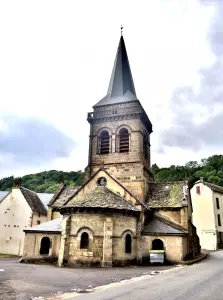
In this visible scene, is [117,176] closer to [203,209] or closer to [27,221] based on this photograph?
[27,221]

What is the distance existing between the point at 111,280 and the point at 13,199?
25.6 m

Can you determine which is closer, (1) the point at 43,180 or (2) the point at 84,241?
(2) the point at 84,241

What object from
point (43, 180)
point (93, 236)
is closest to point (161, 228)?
point (93, 236)

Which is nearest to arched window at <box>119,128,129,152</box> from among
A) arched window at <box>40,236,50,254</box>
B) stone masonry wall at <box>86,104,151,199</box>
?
stone masonry wall at <box>86,104,151,199</box>

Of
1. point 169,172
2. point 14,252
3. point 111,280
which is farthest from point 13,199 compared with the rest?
point 169,172

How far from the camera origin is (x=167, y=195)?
82.7ft

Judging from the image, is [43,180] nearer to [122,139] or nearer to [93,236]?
[122,139]

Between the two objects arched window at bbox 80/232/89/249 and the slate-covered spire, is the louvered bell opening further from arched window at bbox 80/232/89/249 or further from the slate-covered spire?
arched window at bbox 80/232/89/249

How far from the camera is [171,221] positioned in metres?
22.9

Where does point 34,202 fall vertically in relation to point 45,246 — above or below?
above

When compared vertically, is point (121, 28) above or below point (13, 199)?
above

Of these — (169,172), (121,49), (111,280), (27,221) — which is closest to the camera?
(111,280)

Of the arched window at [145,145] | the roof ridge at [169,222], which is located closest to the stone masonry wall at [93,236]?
the roof ridge at [169,222]

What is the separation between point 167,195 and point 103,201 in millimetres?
8195
